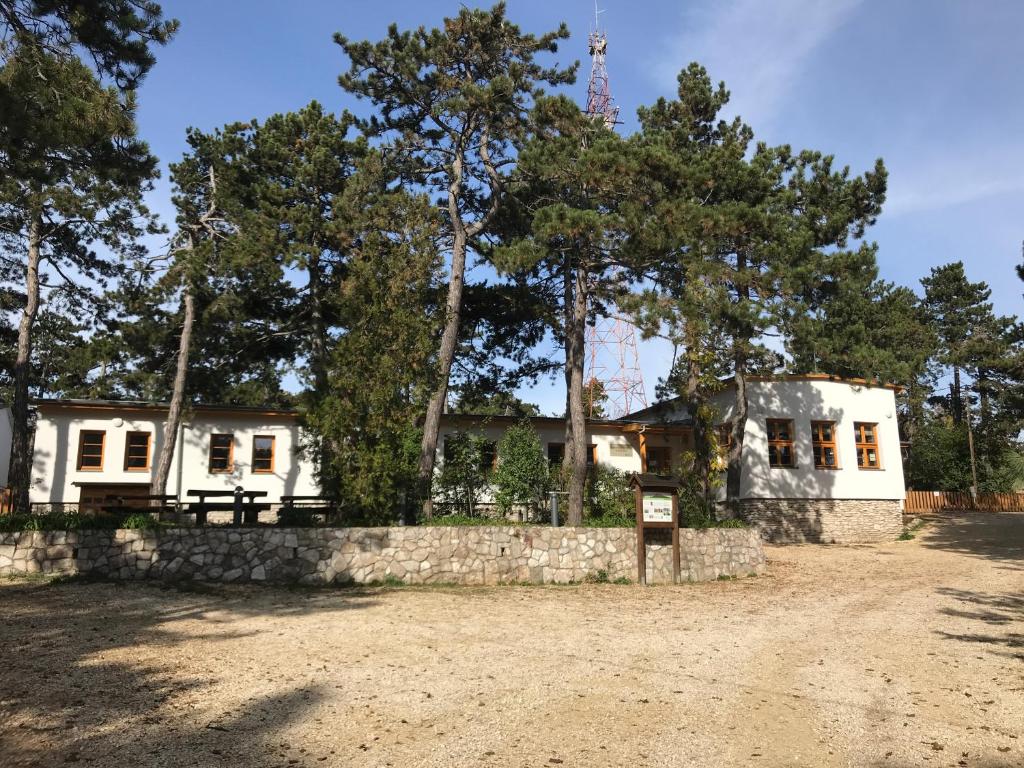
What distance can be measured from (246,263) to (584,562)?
11.8 m

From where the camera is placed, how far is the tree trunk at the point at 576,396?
612 inches

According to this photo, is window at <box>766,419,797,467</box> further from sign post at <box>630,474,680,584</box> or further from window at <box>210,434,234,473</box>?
window at <box>210,434,234,473</box>

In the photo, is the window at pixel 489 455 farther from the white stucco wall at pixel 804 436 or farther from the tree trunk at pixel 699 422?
the tree trunk at pixel 699 422

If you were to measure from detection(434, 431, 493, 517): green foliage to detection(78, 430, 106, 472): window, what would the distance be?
1030 cm

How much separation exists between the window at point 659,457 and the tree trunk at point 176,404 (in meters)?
14.7

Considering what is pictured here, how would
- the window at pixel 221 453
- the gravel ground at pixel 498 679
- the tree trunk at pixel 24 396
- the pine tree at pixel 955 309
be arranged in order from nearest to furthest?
the gravel ground at pixel 498 679 → the tree trunk at pixel 24 396 → the window at pixel 221 453 → the pine tree at pixel 955 309

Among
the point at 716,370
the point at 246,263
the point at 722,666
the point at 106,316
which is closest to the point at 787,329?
the point at 716,370

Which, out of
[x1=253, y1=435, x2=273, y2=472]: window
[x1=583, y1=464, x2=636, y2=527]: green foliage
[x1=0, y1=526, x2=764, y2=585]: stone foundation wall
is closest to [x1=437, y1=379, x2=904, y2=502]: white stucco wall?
[x1=583, y1=464, x2=636, y2=527]: green foliage

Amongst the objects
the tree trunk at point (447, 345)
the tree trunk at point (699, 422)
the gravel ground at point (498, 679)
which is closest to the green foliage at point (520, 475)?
the tree trunk at point (447, 345)

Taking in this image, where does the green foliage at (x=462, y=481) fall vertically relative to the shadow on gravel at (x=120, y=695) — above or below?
above

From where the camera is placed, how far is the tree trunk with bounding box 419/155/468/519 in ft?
50.0

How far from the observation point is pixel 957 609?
10734 millimetres

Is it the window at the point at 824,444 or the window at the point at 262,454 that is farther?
the window at the point at 824,444

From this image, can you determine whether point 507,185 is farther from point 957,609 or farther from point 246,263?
point 957,609
